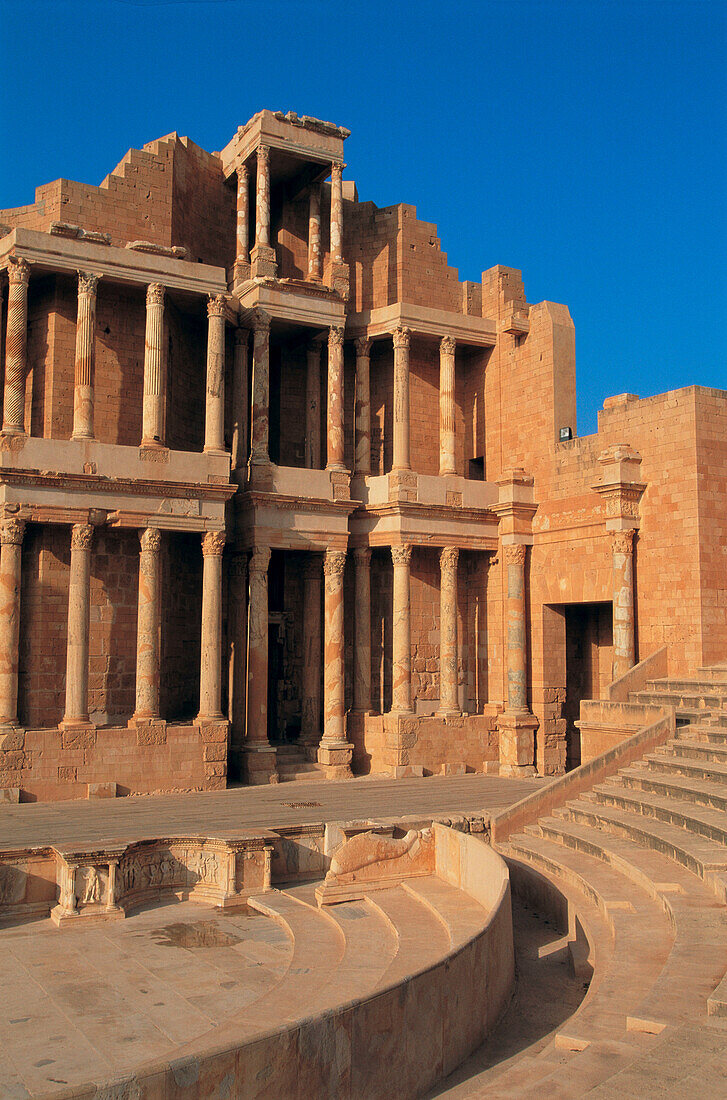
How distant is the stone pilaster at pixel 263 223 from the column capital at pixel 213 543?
6.48 meters

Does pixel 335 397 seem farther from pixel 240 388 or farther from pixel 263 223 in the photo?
pixel 263 223

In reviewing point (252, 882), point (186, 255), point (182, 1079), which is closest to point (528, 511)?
point (186, 255)

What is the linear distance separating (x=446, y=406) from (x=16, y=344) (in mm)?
10464

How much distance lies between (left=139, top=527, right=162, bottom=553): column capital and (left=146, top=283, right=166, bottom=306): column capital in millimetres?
5116

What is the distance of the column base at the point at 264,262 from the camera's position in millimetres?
22375

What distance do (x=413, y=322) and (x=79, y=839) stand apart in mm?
15313

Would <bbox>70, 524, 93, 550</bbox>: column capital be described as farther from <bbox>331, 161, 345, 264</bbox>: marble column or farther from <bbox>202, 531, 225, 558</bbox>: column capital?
<bbox>331, 161, 345, 264</bbox>: marble column

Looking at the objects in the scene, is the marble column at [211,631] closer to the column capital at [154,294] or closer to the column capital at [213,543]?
the column capital at [213,543]

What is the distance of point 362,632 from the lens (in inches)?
923

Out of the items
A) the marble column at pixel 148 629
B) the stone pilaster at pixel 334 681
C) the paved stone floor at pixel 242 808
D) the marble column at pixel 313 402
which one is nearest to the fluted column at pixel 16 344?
the marble column at pixel 148 629

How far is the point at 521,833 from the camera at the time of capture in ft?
48.4

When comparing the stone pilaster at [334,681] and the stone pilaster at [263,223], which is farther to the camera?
the stone pilaster at [263,223]

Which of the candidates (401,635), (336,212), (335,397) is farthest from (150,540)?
(336,212)

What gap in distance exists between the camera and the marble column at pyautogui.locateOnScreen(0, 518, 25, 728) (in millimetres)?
18375
